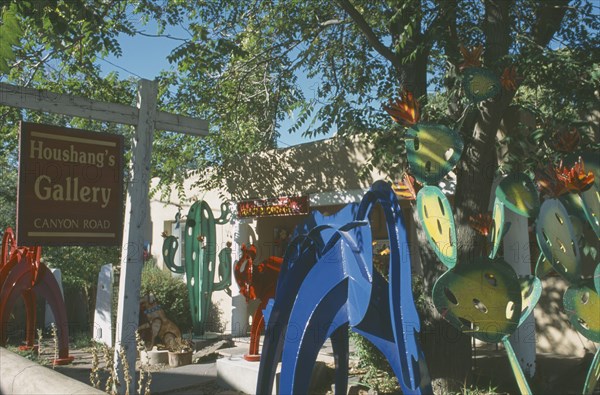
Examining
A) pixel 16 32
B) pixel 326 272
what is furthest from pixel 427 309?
pixel 16 32

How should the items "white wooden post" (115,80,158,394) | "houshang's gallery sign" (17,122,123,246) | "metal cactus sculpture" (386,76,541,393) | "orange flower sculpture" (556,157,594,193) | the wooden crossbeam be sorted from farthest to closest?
"white wooden post" (115,80,158,394)
the wooden crossbeam
"houshang's gallery sign" (17,122,123,246)
"metal cactus sculpture" (386,76,541,393)
"orange flower sculpture" (556,157,594,193)

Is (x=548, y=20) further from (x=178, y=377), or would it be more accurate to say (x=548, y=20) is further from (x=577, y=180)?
(x=178, y=377)

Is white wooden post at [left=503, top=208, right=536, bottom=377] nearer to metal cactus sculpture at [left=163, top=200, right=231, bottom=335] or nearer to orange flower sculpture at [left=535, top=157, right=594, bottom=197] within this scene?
orange flower sculpture at [left=535, top=157, right=594, bottom=197]

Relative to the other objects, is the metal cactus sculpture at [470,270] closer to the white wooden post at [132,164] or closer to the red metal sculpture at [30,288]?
the white wooden post at [132,164]

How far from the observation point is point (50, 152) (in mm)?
5652

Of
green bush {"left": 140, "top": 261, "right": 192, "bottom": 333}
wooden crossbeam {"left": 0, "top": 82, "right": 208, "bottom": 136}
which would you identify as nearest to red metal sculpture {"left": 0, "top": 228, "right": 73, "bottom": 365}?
green bush {"left": 140, "top": 261, "right": 192, "bottom": 333}

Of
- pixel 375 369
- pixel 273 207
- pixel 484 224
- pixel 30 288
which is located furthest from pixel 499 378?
pixel 30 288

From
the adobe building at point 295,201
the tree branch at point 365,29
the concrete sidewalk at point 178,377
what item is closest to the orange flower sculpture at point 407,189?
the tree branch at point 365,29

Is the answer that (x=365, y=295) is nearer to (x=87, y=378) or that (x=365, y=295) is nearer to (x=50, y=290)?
(x=87, y=378)

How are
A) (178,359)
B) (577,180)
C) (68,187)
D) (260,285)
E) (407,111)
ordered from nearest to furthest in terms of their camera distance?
(577,180), (407,111), (68,187), (260,285), (178,359)

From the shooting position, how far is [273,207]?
12383 millimetres

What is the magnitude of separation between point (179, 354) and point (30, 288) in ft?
9.32

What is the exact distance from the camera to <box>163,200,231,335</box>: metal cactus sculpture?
1266 centimetres

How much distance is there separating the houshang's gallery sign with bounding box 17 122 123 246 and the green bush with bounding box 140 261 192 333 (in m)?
7.44
